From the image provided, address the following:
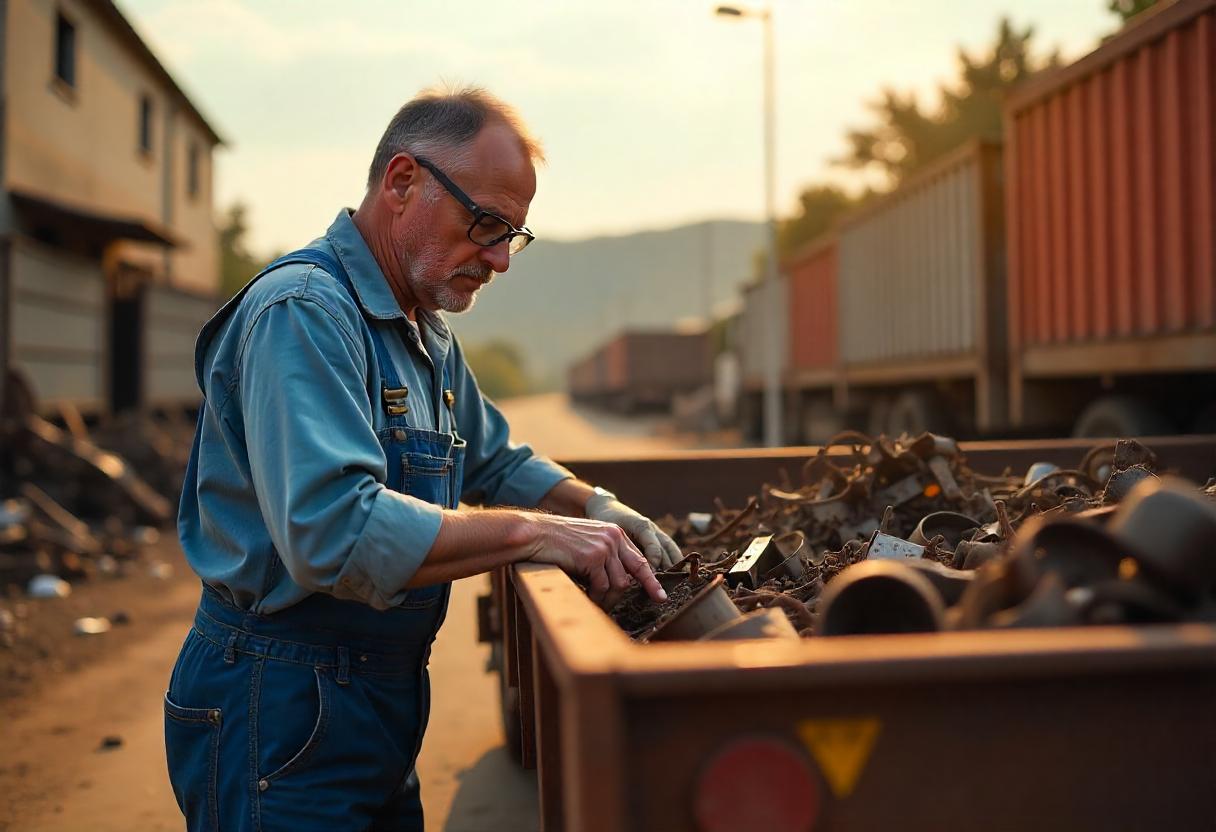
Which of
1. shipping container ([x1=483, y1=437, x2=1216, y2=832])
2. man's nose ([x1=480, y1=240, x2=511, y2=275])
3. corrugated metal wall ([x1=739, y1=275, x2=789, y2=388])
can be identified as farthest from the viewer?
corrugated metal wall ([x1=739, y1=275, x2=789, y2=388])

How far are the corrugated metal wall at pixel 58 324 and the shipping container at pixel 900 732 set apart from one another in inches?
513

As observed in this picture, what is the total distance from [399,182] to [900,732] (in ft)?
5.81

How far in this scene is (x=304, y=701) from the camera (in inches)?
84.7

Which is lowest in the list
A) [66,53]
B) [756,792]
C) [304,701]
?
[304,701]

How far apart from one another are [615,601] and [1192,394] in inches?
247

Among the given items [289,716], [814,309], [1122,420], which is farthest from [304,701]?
[814,309]

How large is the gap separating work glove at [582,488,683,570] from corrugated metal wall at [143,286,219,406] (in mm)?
16731

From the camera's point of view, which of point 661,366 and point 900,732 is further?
point 661,366

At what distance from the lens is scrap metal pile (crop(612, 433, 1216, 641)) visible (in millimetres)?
1315

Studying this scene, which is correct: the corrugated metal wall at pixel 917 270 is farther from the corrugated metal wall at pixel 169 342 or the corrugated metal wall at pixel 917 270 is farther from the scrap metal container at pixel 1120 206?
the corrugated metal wall at pixel 169 342

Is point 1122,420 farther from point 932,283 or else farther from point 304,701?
point 304,701

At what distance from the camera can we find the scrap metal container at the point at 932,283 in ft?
32.3

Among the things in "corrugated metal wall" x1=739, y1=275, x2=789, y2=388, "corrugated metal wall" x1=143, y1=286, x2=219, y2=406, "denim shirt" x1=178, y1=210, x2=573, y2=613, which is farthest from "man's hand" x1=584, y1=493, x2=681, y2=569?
"corrugated metal wall" x1=739, y1=275, x2=789, y2=388

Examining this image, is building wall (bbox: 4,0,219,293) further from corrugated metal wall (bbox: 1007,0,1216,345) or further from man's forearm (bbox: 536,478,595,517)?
man's forearm (bbox: 536,478,595,517)
